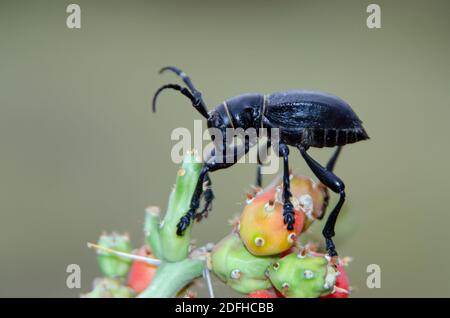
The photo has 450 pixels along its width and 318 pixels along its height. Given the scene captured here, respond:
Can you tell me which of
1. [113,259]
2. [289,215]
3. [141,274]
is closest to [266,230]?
[289,215]

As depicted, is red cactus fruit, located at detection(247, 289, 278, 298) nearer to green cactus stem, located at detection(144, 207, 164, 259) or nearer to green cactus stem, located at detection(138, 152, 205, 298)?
green cactus stem, located at detection(138, 152, 205, 298)

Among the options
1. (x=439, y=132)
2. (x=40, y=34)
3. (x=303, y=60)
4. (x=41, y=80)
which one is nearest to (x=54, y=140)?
(x=41, y=80)

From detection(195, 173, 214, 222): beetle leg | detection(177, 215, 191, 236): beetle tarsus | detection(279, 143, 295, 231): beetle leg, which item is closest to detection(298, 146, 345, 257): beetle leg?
detection(279, 143, 295, 231): beetle leg

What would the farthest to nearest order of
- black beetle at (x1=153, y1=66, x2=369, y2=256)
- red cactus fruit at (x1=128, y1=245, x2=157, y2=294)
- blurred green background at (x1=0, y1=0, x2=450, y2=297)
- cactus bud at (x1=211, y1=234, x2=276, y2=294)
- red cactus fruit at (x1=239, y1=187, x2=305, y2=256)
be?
blurred green background at (x1=0, y1=0, x2=450, y2=297) < black beetle at (x1=153, y1=66, x2=369, y2=256) < red cactus fruit at (x1=128, y1=245, x2=157, y2=294) < cactus bud at (x1=211, y1=234, x2=276, y2=294) < red cactus fruit at (x1=239, y1=187, x2=305, y2=256)

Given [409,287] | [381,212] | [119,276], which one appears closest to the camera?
[119,276]

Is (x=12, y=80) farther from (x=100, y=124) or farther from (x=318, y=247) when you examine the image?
(x=318, y=247)

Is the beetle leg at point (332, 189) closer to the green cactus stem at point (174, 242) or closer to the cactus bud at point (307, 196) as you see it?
the cactus bud at point (307, 196)
